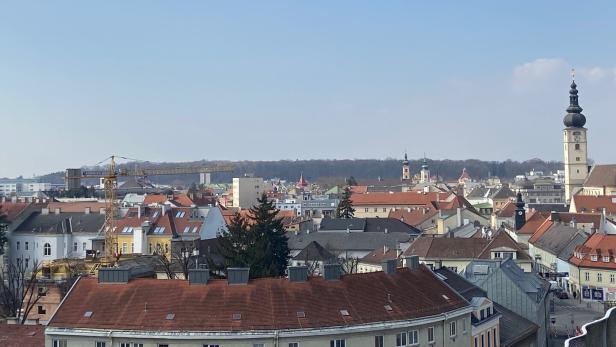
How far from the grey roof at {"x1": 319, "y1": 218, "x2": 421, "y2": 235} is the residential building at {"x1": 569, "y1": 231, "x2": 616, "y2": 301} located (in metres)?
23.3

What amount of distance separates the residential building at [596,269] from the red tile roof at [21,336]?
46.5 meters

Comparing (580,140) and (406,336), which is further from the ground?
(580,140)

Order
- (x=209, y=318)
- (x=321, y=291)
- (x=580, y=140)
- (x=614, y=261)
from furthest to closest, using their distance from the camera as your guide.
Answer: (x=580, y=140) < (x=614, y=261) < (x=321, y=291) < (x=209, y=318)

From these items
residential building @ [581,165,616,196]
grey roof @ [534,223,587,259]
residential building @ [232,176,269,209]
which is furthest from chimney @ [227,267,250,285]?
residential building @ [232,176,269,209]

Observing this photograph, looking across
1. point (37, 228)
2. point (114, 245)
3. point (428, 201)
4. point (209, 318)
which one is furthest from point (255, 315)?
point (428, 201)

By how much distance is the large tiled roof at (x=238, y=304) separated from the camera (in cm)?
3194

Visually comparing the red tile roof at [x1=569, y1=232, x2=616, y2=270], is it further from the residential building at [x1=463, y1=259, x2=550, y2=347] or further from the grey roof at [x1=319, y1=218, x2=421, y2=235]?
the grey roof at [x1=319, y1=218, x2=421, y2=235]

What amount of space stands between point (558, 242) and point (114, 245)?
41.6m

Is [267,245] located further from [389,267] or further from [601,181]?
[601,181]

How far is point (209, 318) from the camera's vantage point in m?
31.9

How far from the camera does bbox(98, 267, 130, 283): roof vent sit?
35.3m

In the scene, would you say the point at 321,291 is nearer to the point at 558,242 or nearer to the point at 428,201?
the point at 558,242

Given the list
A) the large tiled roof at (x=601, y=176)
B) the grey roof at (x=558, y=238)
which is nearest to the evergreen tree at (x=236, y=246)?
the grey roof at (x=558, y=238)

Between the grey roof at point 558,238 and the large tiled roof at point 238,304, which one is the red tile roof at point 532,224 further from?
the large tiled roof at point 238,304
